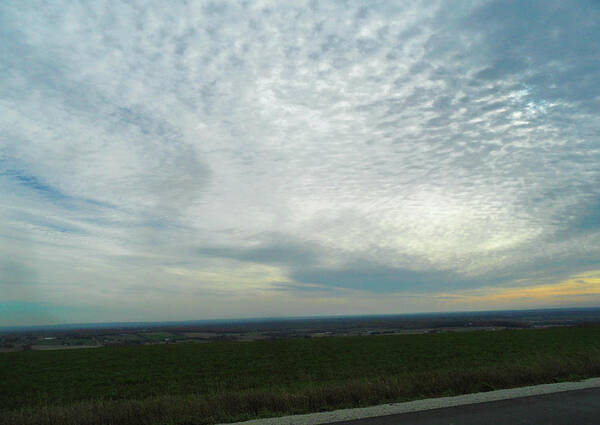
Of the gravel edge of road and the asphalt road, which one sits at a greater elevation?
the asphalt road

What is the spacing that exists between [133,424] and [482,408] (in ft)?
→ 26.9

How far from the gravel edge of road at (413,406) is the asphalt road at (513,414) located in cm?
37

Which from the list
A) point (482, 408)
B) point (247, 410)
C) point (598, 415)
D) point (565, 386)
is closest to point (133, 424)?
point (247, 410)

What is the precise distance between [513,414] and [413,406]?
2237 millimetres

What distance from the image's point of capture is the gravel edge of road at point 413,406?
29.6 feet

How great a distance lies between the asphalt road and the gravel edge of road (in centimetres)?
37

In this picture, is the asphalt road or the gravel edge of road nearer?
the asphalt road

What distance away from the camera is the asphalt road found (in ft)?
27.0

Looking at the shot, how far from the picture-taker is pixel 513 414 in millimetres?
8742

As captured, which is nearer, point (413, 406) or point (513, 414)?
point (513, 414)

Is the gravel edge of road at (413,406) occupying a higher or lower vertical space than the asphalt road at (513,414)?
lower

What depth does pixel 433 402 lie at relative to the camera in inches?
407

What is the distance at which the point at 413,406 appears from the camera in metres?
9.93

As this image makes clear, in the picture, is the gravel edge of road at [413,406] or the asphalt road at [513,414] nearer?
the asphalt road at [513,414]
